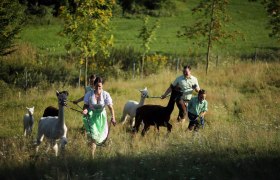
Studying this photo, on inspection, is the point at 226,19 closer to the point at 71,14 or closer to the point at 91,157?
the point at 71,14

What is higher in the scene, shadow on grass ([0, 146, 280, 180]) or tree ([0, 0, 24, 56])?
tree ([0, 0, 24, 56])

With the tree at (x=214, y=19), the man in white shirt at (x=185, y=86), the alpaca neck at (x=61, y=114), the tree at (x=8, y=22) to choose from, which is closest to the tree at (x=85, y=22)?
the tree at (x=214, y=19)

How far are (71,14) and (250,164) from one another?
13.9 metres

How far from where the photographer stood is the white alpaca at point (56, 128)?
376 inches

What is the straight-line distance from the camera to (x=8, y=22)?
26156mm

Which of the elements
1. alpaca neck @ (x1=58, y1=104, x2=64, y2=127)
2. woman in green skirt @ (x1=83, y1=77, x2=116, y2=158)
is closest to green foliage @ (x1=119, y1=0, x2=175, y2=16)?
woman in green skirt @ (x1=83, y1=77, x2=116, y2=158)

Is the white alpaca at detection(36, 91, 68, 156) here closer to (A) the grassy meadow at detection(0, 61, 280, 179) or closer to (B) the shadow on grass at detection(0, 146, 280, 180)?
(A) the grassy meadow at detection(0, 61, 280, 179)

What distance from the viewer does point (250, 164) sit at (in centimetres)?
802

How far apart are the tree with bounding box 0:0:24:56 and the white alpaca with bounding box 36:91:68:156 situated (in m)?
16.5

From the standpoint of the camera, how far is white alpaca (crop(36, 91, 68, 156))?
31.3 feet

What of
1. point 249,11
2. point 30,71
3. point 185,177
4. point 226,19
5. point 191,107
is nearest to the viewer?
point 185,177

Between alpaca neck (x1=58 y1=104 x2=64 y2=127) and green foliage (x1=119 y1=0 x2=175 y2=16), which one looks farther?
green foliage (x1=119 y1=0 x2=175 y2=16)

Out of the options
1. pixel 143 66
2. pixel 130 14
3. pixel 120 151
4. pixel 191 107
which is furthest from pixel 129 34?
pixel 120 151

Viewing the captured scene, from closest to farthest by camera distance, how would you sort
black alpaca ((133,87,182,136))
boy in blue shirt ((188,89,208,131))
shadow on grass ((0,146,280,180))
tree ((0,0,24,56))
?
1. shadow on grass ((0,146,280,180))
2. black alpaca ((133,87,182,136))
3. boy in blue shirt ((188,89,208,131))
4. tree ((0,0,24,56))
